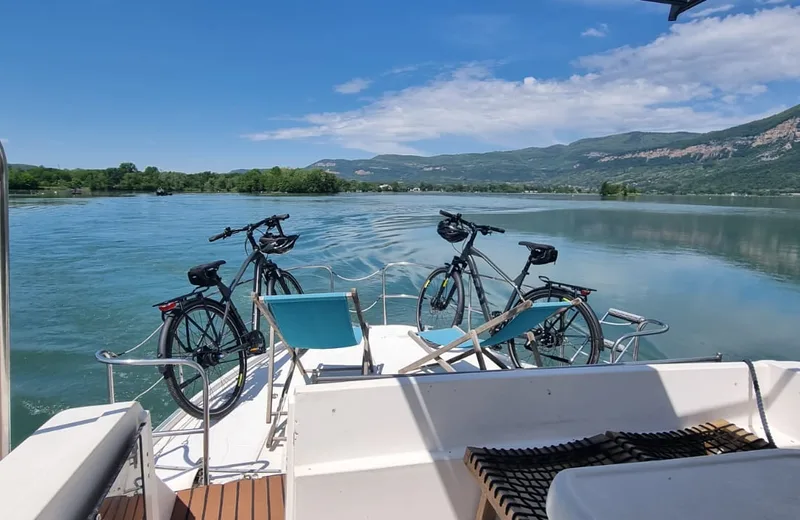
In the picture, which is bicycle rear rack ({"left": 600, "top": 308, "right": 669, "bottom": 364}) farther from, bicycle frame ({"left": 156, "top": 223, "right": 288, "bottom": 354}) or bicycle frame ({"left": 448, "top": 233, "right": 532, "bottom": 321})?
bicycle frame ({"left": 156, "top": 223, "right": 288, "bottom": 354})

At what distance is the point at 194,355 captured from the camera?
2.43 meters

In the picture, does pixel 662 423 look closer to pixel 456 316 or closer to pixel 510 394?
pixel 510 394

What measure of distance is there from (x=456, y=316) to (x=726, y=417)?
2.09m

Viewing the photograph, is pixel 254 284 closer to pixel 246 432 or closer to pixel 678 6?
pixel 246 432

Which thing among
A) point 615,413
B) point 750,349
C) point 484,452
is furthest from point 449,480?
point 750,349

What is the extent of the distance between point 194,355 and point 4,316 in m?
1.76

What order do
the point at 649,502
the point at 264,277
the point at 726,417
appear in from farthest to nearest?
1. the point at 264,277
2. the point at 726,417
3. the point at 649,502

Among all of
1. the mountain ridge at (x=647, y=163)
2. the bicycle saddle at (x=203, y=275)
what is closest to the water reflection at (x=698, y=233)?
the bicycle saddle at (x=203, y=275)

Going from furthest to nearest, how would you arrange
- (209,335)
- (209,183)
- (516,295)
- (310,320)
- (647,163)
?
1. (647,163)
2. (209,183)
3. (516,295)
4. (209,335)
5. (310,320)

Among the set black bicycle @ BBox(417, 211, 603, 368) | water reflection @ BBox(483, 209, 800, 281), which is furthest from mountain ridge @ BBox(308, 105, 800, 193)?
black bicycle @ BBox(417, 211, 603, 368)

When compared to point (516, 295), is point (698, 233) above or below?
below

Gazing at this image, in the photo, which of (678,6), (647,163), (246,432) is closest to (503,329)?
(246,432)

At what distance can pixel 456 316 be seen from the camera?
11.2 feet

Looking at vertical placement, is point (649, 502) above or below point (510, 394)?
above
